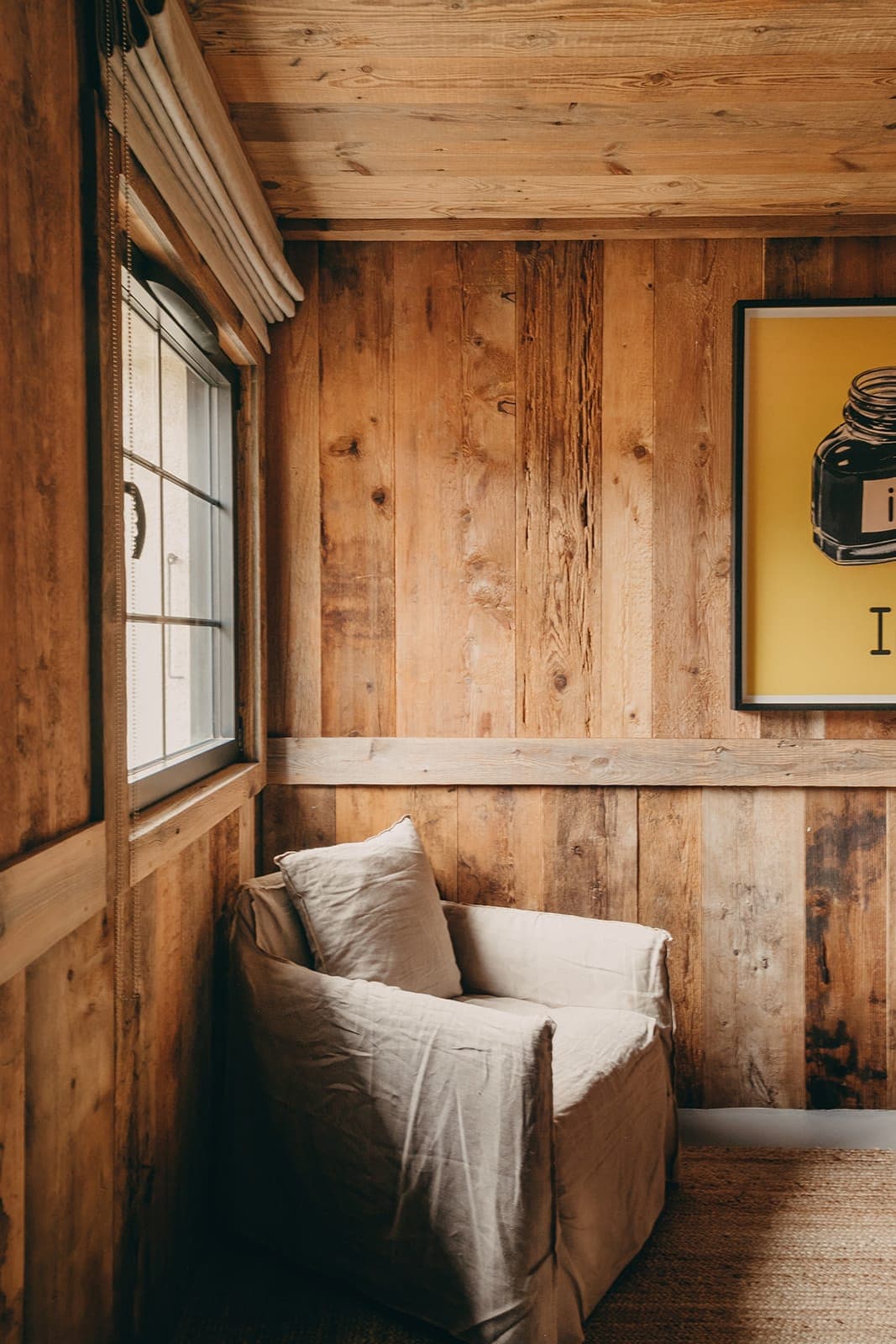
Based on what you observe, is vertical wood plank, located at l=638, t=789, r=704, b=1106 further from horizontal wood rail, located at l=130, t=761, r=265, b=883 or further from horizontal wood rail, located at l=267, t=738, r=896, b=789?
horizontal wood rail, located at l=130, t=761, r=265, b=883

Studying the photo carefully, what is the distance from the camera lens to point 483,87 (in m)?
1.67

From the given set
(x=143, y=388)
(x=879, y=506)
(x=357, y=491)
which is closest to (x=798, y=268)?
(x=879, y=506)

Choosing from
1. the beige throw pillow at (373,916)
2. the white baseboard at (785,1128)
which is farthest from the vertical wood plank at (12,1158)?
the white baseboard at (785,1128)

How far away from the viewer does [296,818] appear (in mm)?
2348

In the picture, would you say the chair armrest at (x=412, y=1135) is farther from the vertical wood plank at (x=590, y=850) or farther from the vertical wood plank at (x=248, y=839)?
the vertical wood plank at (x=590, y=850)

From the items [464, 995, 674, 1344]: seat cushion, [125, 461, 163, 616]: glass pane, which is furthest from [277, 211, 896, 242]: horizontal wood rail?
[464, 995, 674, 1344]: seat cushion

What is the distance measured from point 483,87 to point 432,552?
1057 millimetres

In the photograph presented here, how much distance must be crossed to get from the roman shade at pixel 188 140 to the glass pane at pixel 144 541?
0.47m

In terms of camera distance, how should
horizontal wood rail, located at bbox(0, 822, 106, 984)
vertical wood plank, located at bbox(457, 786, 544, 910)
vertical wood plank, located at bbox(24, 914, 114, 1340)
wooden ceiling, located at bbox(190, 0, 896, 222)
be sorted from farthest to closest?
vertical wood plank, located at bbox(457, 786, 544, 910), wooden ceiling, located at bbox(190, 0, 896, 222), vertical wood plank, located at bbox(24, 914, 114, 1340), horizontal wood rail, located at bbox(0, 822, 106, 984)

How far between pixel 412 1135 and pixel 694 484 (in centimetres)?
171

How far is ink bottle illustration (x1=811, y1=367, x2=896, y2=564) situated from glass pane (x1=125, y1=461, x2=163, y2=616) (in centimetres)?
165

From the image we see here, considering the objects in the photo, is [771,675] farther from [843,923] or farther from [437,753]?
[437,753]

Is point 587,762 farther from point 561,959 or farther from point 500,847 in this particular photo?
point 561,959

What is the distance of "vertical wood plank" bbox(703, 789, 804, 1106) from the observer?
7.57ft
